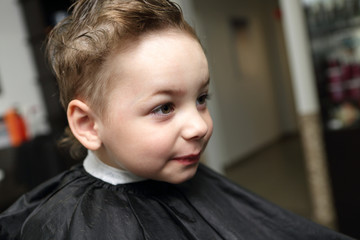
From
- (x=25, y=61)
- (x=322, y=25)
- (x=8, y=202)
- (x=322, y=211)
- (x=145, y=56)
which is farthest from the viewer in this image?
(x=25, y=61)

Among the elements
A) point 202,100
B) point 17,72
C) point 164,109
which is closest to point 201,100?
point 202,100

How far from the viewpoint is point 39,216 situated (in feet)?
2.45

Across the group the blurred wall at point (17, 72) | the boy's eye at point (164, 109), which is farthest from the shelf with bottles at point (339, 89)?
the blurred wall at point (17, 72)

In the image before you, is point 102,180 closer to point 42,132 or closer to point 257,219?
point 257,219

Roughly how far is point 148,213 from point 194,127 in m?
0.24

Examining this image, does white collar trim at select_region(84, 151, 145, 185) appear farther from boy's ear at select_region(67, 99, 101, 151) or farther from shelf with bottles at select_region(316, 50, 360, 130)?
shelf with bottles at select_region(316, 50, 360, 130)

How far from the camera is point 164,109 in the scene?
690 mm

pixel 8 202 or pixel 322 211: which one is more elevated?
pixel 8 202

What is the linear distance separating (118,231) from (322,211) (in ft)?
7.40

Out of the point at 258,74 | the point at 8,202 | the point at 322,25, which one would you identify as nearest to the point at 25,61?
the point at 8,202

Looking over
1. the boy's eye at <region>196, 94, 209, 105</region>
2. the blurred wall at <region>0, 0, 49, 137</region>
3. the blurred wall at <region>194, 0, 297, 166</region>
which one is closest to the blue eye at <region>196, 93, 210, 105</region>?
the boy's eye at <region>196, 94, 209, 105</region>

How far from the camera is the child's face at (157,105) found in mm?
662

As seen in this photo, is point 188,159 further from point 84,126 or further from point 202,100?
point 84,126

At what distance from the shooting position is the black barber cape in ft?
2.35
